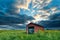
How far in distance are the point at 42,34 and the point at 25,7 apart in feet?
9.43

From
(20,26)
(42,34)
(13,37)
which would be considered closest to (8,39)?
(13,37)

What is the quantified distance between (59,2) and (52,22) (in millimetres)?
502

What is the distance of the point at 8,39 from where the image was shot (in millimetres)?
999

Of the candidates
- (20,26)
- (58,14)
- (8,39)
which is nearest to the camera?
(8,39)

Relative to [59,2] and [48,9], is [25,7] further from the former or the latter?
[59,2]

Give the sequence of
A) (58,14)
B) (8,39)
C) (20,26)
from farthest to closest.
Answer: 1. (58,14)
2. (20,26)
3. (8,39)

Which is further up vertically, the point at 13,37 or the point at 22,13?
the point at 22,13

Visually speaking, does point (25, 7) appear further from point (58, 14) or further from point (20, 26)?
point (58, 14)

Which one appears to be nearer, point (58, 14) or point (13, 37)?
point (13, 37)

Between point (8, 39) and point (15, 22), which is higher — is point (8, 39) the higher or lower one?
the lower one

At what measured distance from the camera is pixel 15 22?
3818mm

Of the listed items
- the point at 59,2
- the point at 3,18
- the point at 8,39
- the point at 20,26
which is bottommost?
the point at 8,39

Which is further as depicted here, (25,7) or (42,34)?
(25,7)

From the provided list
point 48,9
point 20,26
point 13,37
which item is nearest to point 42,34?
point 13,37
